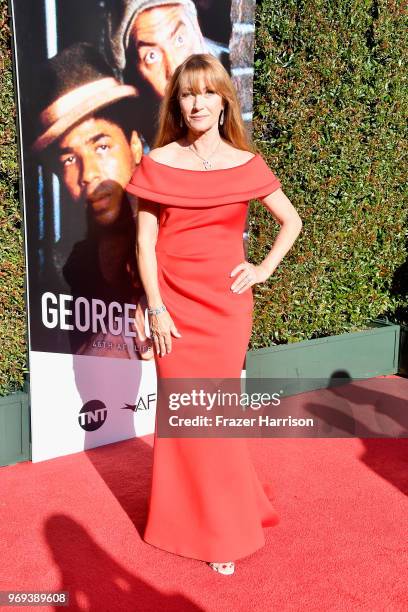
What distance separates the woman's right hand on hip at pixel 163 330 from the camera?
3105mm

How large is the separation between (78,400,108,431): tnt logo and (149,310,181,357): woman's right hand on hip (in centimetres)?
156

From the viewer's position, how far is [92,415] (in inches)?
181

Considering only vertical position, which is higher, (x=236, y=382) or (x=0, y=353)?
(x=236, y=382)

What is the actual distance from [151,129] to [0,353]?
173 centimetres

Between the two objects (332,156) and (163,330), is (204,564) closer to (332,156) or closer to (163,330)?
(163,330)

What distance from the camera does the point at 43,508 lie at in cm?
375

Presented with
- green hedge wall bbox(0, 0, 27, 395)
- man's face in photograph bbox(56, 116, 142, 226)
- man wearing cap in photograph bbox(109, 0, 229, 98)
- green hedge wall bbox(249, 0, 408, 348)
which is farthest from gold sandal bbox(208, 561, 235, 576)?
man wearing cap in photograph bbox(109, 0, 229, 98)

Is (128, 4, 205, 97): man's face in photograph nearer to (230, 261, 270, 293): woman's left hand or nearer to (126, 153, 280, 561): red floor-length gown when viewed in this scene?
(126, 153, 280, 561): red floor-length gown

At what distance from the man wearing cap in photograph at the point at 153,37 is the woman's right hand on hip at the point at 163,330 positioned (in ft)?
6.27

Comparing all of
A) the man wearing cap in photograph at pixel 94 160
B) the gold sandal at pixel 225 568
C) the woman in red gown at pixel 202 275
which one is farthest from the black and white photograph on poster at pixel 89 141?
the gold sandal at pixel 225 568

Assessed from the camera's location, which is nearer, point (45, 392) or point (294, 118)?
point (45, 392)

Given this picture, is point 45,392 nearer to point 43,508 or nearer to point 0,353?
point 0,353

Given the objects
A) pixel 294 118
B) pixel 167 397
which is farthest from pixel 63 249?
pixel 294 118

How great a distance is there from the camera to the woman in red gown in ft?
9.96
